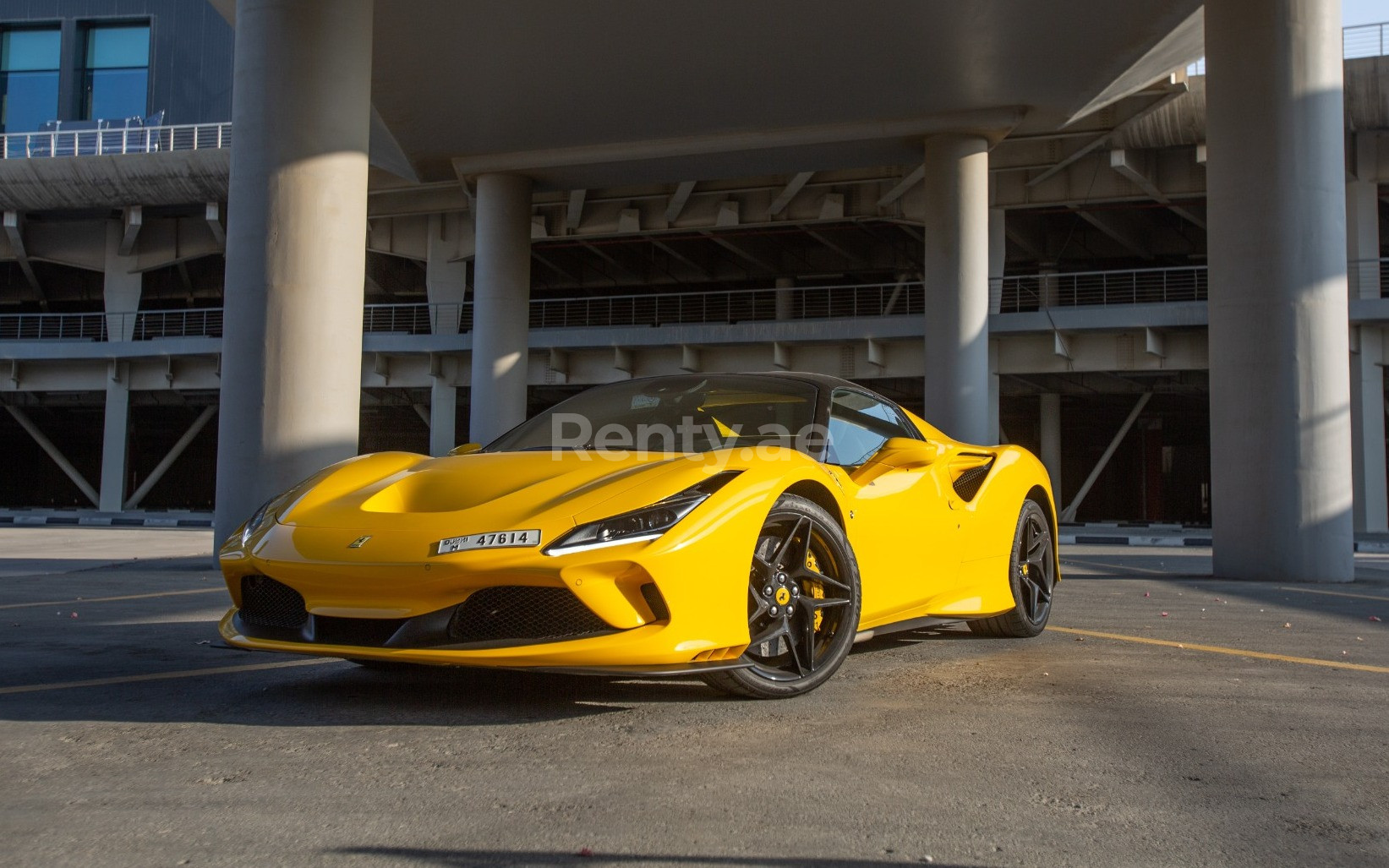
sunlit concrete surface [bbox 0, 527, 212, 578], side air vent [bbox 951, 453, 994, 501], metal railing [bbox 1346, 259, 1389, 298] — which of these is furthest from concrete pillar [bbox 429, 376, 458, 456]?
side air vent [bbox 951, 453, 994, 501]

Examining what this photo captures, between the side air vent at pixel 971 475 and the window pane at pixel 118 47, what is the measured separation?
45.0m

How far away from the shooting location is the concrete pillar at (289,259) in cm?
1019

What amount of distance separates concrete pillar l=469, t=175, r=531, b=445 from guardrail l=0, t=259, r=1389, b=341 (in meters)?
6.76

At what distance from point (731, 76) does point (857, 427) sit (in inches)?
600

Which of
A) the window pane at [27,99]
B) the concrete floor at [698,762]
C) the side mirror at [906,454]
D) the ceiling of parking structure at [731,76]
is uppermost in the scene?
the window pane at [27,99]

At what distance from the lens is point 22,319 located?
42.8 metres

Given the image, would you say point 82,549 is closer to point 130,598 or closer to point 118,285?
point 130,598

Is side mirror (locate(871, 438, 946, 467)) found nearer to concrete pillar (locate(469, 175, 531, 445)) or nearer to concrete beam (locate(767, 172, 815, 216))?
concrete pillar (locate(469, 175, 531, 445))

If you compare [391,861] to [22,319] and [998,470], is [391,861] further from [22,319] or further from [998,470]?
[22,319]

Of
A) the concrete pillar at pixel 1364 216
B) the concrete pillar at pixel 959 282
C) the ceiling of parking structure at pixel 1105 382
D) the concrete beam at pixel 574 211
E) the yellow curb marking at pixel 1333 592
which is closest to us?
the yellow curb marking at pixel 1333 592

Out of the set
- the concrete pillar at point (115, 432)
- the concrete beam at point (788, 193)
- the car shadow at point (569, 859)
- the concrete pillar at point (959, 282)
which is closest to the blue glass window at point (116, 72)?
the concrete pillar at point (115, 432)

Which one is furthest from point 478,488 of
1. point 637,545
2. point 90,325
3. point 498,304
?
point 90,325

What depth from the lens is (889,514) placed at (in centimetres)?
461

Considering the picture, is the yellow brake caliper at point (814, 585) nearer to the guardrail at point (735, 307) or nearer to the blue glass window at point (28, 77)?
the guardrail at point (735, 307)
